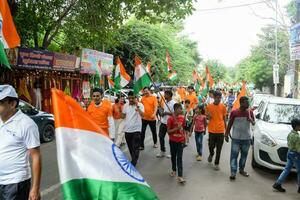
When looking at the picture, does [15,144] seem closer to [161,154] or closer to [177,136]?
[177,136]

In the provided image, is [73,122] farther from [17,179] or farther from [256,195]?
[256,195]

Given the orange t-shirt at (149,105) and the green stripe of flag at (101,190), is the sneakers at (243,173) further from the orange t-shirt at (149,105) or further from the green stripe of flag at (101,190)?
the green stripe of flag at (101,190)

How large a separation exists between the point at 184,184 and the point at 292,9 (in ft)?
137

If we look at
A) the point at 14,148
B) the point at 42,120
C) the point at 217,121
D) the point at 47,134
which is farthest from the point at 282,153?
the point at 47,134

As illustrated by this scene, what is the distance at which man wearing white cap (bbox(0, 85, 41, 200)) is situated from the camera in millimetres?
3641

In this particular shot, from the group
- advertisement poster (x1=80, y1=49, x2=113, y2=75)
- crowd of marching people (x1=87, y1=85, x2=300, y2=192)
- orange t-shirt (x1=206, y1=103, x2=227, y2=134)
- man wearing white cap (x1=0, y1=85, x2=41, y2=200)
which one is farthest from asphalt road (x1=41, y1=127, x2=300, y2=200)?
advertisement poster (x1=80, y1=49, x2=113, y2=75)

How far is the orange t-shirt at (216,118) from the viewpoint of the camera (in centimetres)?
906

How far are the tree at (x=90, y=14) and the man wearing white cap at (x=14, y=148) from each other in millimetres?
10263

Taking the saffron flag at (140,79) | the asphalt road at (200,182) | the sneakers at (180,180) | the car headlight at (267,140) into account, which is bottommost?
the asphalt road at (200,182)

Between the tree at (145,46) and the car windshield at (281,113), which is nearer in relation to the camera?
the car windshield at (281,113)

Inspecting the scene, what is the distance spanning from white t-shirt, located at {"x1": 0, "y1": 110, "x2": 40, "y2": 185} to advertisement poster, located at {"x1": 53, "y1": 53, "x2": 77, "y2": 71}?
48.4 ft

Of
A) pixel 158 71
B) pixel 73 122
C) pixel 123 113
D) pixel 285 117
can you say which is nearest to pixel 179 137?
pixel 123 113

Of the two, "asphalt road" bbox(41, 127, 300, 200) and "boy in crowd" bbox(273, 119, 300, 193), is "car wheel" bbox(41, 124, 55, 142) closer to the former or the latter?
"asphalt road" bbox(41, 127, 300, 200)

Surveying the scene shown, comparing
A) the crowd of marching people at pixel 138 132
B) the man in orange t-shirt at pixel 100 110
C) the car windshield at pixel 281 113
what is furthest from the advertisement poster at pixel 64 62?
the man in orange t-shirt at pixel 100 110
